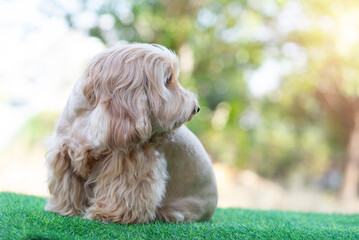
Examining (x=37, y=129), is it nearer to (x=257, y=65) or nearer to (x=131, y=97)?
(x=257, y=65)

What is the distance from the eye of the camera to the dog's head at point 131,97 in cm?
242

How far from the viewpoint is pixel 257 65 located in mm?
10766

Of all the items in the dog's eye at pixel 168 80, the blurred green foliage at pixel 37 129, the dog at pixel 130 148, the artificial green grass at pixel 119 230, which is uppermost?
the dog's eye at pixel 168 80

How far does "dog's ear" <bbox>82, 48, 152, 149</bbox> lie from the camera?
2.40 meters

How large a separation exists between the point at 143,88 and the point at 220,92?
A: 9.96 meters

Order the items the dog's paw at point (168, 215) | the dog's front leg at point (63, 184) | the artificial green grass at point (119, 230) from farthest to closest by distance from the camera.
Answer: the dog's paw at point (168, 215)
the dog's front leg at point (63, 184)
the artificial green grass at point (119, 230)

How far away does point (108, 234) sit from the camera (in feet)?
8.01

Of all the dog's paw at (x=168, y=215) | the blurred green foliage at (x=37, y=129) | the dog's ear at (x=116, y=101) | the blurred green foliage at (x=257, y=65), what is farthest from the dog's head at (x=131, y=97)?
the blurred green foliage at (x=37, y=129)

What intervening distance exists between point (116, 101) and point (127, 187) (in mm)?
662

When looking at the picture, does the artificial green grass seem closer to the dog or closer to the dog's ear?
the dog

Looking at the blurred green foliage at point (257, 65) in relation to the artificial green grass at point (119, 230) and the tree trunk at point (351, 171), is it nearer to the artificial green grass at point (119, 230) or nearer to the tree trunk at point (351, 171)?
the tree trunk at point (351, 171)

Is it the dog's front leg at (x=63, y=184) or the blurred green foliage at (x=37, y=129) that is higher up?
the dog's front leg at (x=63, y=184)

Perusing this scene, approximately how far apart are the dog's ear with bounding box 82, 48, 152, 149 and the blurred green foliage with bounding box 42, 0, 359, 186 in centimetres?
678

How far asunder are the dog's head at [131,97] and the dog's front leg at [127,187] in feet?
0.88
